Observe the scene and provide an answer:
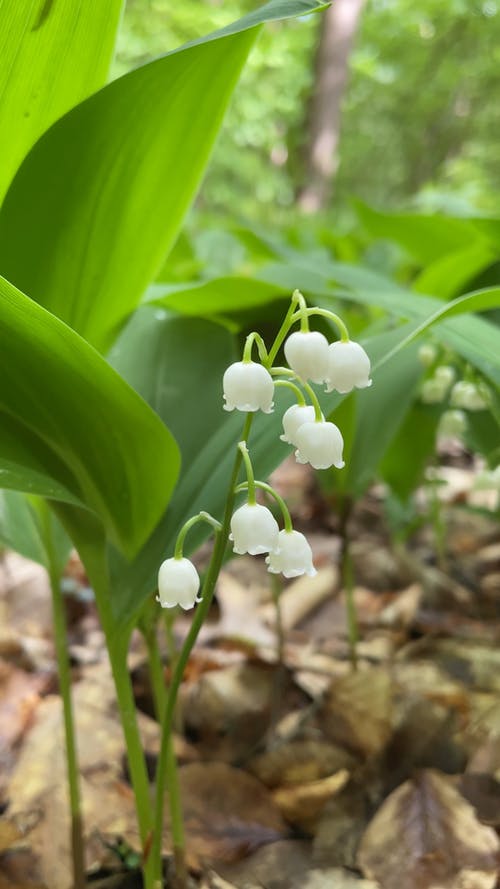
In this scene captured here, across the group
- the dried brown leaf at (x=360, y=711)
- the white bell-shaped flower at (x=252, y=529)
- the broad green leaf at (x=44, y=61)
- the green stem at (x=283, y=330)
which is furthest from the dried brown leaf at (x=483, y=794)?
the broad green leaf at (x=44, y=61)

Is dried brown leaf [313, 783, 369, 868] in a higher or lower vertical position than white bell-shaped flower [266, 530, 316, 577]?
lower

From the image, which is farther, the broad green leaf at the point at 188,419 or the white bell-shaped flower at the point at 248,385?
the broad green leaf at the point at 188,419

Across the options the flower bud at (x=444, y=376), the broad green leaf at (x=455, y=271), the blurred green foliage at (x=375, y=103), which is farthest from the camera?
the blurred green foliage at (x=375, y=103)

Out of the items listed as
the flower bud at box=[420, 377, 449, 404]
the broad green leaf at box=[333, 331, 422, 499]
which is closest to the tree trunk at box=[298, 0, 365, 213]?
the flower bud at box=[420, 377, 449, 404]

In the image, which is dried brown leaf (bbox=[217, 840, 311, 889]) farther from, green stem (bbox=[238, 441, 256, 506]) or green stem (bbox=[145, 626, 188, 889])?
Result: green stem (bbox=[238, 441, 256, 506])

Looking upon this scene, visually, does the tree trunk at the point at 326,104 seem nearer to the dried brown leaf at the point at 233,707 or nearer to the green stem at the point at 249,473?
the dried brown leaf at the point at 233,707
